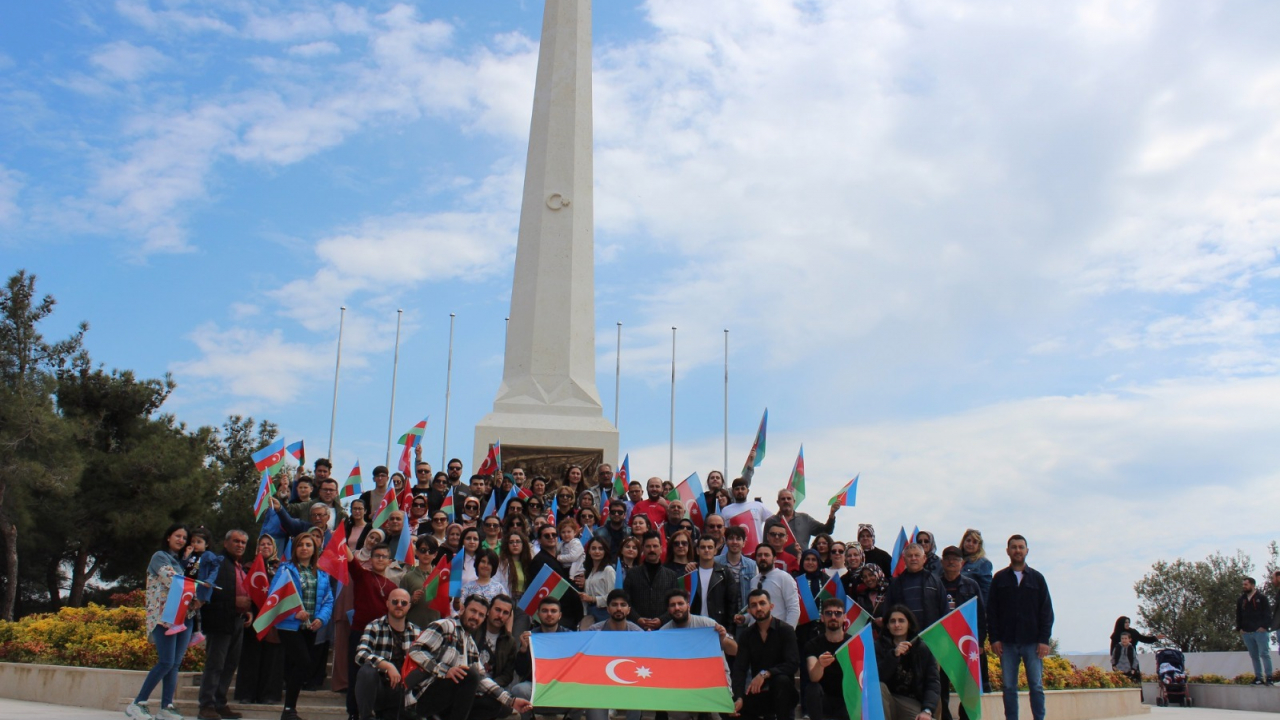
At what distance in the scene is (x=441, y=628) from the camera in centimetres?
787

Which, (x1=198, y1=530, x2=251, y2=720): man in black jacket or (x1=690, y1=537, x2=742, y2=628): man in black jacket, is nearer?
(x1=198, y1=530, x2=251, y2=720): man in black jacket

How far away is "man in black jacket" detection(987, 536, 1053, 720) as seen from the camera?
9.57 metres

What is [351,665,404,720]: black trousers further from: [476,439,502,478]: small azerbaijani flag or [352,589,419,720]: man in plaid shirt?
[476,439,502,478]: small azerbaijani flag

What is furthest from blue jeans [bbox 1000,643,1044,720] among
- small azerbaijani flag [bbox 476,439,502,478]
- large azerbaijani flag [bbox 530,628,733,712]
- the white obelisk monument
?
the white obelisk monument

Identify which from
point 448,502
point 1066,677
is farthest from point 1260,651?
point 448,502

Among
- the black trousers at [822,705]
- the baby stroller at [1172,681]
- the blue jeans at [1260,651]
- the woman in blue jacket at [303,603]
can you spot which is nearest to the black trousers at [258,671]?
the woman in blue jacket at [303,603]

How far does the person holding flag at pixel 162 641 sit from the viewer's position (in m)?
8.69

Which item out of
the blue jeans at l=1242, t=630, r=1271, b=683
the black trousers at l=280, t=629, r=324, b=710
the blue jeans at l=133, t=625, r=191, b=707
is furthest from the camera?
the blue jeans at l=1242, t=630, r=1271, b=683

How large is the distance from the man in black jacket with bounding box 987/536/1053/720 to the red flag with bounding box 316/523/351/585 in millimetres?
5770

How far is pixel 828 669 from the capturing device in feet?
28.2

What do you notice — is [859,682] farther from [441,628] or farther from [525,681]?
[441,628]

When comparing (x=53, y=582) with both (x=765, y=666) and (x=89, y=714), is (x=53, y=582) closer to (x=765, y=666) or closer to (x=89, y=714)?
(x=89, y=714)

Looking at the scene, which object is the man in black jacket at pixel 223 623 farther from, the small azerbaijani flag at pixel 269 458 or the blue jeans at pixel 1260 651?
the blue jeans at pixel 1260 651

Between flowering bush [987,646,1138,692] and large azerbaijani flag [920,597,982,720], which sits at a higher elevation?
large azerbaijani flag [920,597,982,720]
